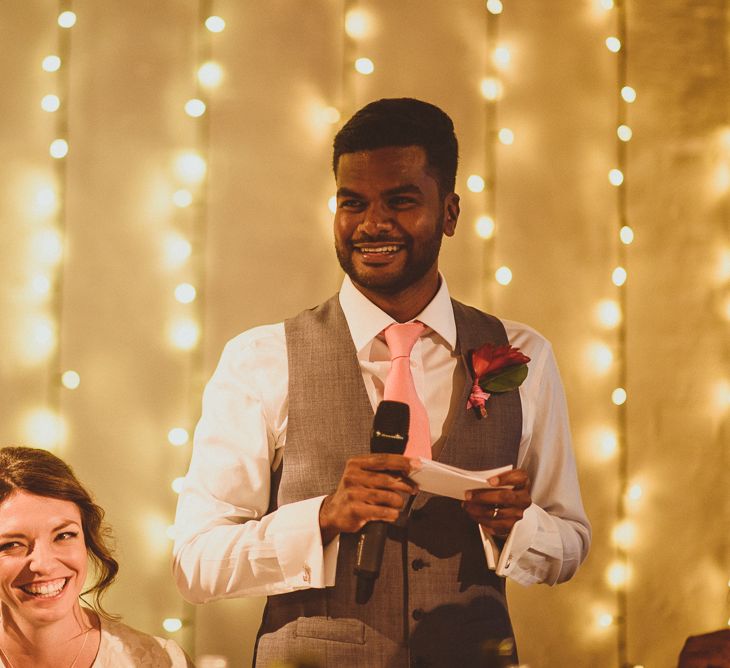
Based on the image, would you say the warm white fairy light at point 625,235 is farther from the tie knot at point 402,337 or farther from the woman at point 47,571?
the woman at point 47,571

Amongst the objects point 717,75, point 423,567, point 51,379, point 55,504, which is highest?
point 717,75

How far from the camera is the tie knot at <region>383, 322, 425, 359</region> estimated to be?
1938 mm

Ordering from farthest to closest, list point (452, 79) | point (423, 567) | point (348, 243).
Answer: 1. point (452, 79)
2. point (348, 243)
3. point (423, 567)

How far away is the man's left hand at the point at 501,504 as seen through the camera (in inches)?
67.9

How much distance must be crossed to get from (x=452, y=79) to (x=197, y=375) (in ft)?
3.80

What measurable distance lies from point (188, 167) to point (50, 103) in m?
0.40

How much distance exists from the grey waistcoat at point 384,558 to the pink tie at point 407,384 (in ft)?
0.19

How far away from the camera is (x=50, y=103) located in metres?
2.31

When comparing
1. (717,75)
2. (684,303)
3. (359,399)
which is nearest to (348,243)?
(359,399)

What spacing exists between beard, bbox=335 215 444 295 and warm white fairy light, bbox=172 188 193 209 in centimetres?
59

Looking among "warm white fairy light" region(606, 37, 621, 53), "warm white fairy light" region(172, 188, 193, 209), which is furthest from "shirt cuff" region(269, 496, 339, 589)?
"warm white fairy light" region(606, 37, 621, 53)

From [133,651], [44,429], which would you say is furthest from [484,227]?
[133,651]

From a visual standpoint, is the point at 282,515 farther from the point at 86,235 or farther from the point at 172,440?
the point at 86,235

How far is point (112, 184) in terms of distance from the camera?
2.33 metres
